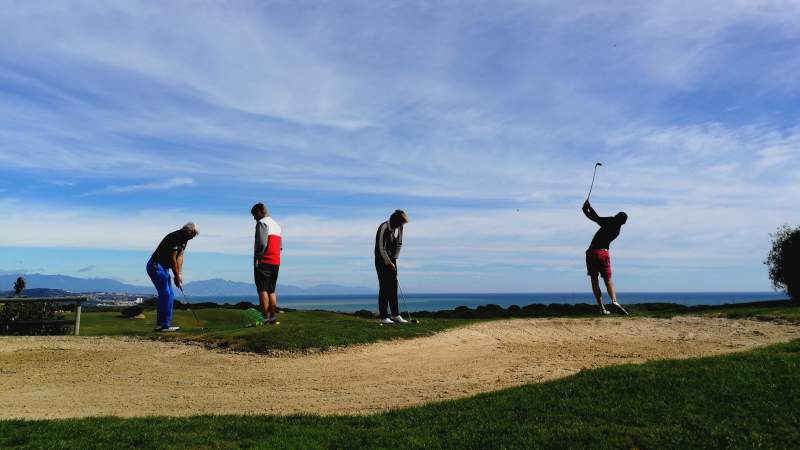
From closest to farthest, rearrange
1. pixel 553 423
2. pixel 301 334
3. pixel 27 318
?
1. pixel 553 423
2. pixel 301 334
3. pixel 27 318

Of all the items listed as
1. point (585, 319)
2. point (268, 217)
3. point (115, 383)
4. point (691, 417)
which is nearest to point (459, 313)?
point (585, 319)

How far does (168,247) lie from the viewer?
16453 mm

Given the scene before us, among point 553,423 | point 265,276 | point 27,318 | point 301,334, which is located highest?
point 265,276

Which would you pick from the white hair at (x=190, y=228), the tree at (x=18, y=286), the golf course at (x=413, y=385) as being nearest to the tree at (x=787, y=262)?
the golf course at (x=413, y=385)

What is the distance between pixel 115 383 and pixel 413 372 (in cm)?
624

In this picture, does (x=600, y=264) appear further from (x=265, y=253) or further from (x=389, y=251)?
(x=265, y=253)

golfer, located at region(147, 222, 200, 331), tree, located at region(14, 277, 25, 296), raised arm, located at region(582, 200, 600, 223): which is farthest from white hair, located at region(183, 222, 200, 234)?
tree, located at region(14, 277, 25, 296)

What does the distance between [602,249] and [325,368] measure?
1115cm

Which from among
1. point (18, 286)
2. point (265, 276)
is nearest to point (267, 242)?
point (265, 276)

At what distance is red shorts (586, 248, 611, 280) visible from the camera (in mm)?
19391

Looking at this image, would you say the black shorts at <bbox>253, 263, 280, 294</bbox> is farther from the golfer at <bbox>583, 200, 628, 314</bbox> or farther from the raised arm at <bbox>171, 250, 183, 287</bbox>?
the golfer at <bbox>583, 200, 628, 314</bbox>

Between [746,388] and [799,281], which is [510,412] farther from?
[799,281]

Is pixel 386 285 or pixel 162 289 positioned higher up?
pixel 386 285

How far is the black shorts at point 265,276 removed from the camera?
1623cm
